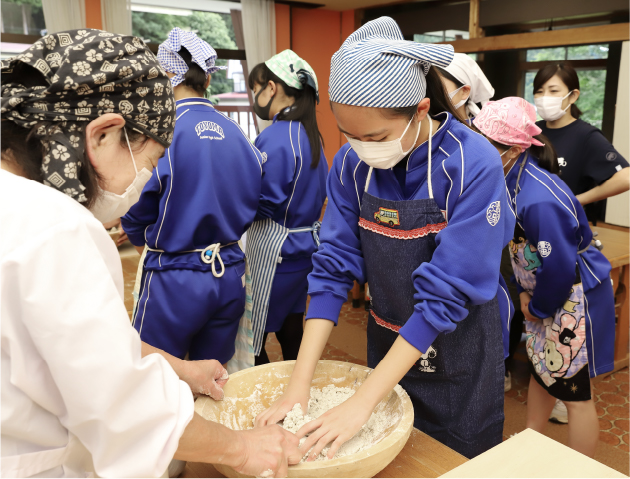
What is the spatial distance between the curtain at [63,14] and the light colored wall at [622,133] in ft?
18.1

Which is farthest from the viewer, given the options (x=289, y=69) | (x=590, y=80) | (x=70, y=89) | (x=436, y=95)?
(x=590, y=80)

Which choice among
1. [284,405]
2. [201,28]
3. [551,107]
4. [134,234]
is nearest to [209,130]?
[134,234]

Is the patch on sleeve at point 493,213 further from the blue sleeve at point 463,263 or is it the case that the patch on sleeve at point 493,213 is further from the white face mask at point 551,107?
the white face mask at point 551,107

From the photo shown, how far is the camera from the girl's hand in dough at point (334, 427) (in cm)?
101

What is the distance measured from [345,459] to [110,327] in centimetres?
47

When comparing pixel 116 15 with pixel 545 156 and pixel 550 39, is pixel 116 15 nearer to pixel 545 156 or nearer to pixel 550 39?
pixel 550 39

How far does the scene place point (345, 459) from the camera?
89cm

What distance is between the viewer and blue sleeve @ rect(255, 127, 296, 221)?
230cm

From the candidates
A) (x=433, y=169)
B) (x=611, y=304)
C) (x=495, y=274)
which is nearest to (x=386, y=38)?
(x=433, y=169)

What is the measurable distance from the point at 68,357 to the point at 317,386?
759mm

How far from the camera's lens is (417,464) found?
39.2 inches

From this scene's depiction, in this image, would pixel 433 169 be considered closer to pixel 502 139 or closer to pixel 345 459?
pixel 345 459

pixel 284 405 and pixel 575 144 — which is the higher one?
pixel 575 144

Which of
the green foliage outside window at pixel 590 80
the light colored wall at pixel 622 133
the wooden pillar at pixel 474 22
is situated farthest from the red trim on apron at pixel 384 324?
the wooden pillar at pixel 474 22
